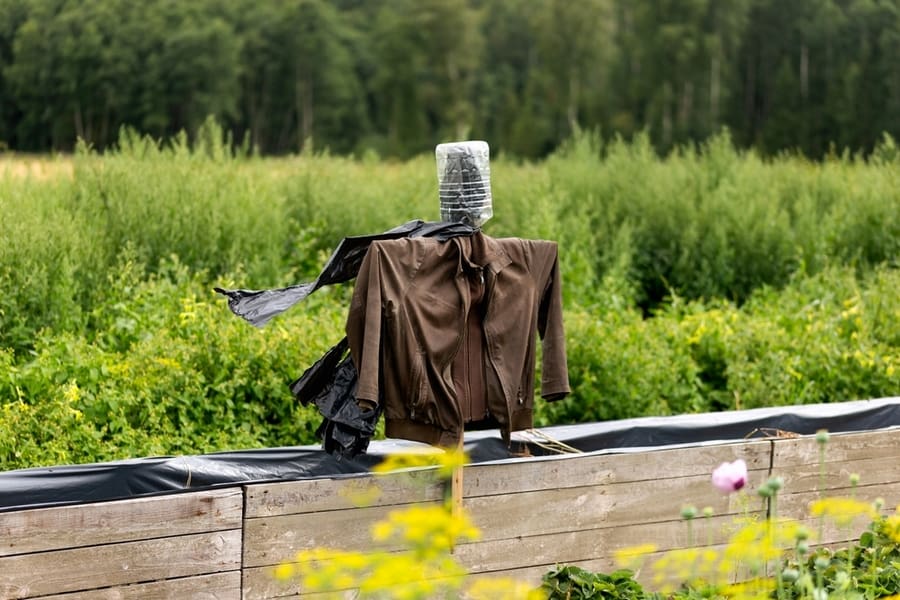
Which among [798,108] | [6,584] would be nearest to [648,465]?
[6,584]

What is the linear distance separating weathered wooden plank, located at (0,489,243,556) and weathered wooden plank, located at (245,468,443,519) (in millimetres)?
90

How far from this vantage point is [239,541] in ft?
12.3

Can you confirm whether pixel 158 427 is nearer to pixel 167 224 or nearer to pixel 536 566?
pixel 536 566

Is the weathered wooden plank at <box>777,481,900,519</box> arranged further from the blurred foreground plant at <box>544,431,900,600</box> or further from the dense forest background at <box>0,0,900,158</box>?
the dense forest background at <box>0,0,900,158</box>

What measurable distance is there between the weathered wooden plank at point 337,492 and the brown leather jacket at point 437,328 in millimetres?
245

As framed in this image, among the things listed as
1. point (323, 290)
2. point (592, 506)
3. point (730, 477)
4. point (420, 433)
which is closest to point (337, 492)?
point (420, 433)

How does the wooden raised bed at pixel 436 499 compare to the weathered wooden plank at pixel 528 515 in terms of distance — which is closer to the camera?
the wooden raised bed at pixel 436 499

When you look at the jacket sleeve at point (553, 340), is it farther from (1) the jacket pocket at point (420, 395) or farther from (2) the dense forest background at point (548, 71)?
(2) the dense forest background at point (548, 71)

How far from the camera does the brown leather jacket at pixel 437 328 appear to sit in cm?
372

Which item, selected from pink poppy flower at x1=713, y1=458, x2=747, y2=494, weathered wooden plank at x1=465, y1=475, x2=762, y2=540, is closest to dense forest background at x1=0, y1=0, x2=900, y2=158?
weathered wooden plank at x1=465, y1=475, x2=762, y2=540

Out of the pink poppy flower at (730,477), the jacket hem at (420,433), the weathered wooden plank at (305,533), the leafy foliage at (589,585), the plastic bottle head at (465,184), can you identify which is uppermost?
the plastic bottle head at (465,184)

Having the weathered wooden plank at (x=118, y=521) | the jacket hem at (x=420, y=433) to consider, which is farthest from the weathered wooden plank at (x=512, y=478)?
the jacket hem at (x=420, y=433)

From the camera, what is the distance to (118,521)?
3541 mm

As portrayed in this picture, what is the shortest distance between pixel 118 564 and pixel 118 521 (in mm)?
139
